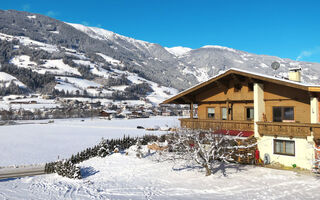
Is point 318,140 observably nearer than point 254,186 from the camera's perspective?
No

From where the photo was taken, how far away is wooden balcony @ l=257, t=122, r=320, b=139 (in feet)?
47.4

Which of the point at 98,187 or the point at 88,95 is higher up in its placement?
the point at 88,95

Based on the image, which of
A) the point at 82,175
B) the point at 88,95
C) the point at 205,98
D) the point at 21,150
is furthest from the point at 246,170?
the point at 88,95

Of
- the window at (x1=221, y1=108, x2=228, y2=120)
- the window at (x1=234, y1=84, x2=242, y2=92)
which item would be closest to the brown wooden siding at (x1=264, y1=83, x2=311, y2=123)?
the window at (x1=234, y1=84, x2=242, y2=92)

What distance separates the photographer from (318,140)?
584 inches

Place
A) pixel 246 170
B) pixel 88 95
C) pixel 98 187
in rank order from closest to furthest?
pixel 98 187, pixel 246 170, pixel 88 95

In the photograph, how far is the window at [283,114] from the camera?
16970 mm

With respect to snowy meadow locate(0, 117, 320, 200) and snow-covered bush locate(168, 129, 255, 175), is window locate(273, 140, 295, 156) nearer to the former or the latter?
snowy meadow locate(0, 117, 320, 200)

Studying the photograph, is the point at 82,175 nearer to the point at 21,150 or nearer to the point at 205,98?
the point at 205,98

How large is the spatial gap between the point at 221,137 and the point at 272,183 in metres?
3.78

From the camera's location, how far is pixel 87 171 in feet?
58.6

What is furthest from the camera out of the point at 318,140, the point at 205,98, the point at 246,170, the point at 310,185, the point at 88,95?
the point at 88,95

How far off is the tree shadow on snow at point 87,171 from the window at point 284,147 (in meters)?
13.1

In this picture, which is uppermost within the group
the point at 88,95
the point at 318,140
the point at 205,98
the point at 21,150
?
the point at 88,95
